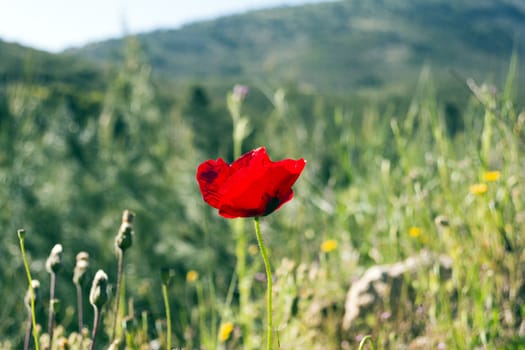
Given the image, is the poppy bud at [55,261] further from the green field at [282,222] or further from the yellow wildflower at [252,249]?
the yellow wildflower at [252,249]

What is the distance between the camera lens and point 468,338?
1399mm

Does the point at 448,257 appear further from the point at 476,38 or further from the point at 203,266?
the point at 476,38

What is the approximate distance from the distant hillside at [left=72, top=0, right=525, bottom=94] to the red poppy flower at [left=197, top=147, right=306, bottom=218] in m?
86.2

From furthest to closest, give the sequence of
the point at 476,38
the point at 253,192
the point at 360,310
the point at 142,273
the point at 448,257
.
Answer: the point at 476,38
the point at 142,273
the point at 448,257
the point at 360,310
the point at 253,192

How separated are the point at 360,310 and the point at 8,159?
5.71ft

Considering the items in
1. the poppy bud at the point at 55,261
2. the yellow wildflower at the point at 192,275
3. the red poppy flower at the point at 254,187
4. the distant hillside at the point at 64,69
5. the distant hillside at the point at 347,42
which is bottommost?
the yellow wildflower at the point at 192,275

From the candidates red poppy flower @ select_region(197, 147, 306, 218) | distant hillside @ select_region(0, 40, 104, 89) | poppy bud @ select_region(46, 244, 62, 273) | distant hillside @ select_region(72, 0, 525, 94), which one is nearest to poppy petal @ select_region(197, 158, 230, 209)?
red poppy flower @ select_region(197, 147, 306, 218)

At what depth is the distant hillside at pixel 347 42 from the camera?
321 feet

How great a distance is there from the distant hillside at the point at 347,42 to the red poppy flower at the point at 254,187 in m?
86.2

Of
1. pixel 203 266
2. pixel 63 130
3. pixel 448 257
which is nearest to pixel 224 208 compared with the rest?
pixel 448 257

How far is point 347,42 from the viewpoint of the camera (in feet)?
359

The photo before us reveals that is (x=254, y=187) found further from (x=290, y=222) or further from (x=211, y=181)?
(x=290, y=222)

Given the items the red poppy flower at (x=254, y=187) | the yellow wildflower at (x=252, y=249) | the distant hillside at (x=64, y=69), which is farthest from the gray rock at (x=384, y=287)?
the distant hillside at (x=64, y=69)

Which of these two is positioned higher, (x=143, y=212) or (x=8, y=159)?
(x=8, y=159)
